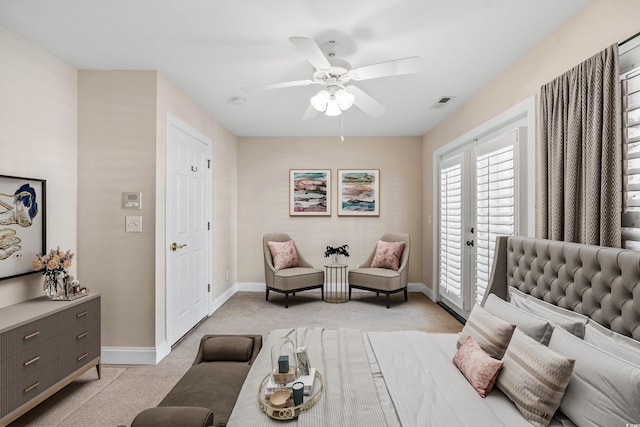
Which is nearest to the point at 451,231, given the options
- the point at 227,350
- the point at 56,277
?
the point at 227,350

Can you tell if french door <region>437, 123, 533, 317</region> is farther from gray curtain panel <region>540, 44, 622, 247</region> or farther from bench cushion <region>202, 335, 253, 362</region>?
bench cushion <region>202, 335, 253, 362</region>

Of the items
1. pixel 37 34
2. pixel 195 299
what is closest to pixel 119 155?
pixel 37 34

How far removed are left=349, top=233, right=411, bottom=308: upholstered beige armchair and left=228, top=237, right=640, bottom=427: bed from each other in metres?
2.31

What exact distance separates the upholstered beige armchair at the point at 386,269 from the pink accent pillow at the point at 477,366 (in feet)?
8.82

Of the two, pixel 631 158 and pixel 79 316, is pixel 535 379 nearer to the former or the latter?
pixel 631 158

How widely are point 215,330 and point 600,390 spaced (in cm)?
338

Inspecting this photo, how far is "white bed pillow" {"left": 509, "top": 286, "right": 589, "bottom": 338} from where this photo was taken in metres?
1.58

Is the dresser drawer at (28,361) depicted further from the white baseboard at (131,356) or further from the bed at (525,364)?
the bed at (525,364)

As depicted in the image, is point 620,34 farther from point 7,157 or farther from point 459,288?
point 7,157

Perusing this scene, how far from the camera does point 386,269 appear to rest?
15.4ft

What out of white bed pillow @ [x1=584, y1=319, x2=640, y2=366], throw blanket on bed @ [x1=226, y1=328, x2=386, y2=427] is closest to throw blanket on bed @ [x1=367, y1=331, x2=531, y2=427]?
throw blanket on bed @ [x1=226, y1=328, x2=386, y2=427]

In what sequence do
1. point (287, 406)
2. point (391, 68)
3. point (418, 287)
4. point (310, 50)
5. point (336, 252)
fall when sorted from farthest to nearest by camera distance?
1. point (418, 287)
2. point (336, 252)
3. point (391, 68)
4. point (310, 50)
5. point (287, 406)

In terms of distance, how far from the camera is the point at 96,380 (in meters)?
2.55

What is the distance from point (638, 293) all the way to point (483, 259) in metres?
1.94
